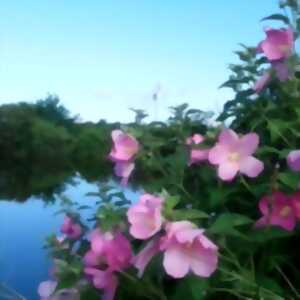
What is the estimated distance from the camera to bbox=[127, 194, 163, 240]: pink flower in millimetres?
583

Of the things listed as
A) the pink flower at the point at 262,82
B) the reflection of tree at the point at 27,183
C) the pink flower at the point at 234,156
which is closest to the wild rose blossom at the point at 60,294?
the pink flower at the point at 234,156

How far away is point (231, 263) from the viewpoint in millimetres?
648

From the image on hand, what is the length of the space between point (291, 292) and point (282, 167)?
0.57 feet

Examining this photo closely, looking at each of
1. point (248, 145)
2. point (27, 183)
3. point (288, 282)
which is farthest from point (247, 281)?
point (27, 183)

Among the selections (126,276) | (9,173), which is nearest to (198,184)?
(126,276)

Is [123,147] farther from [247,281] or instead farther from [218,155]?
[247,281]

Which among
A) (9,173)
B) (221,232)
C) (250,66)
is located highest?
(250,66)

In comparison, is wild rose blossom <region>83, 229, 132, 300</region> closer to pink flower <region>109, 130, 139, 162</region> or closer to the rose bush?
the rose bush

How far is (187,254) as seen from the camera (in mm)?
565

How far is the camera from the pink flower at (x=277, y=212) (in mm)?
663

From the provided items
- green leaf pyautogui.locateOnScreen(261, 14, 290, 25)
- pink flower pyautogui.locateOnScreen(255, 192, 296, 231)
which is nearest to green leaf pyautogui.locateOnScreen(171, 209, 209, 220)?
pink flower pyautogui.locateOnScreen(255, 192, 296, 231)

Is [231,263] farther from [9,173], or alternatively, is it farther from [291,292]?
[9,173]

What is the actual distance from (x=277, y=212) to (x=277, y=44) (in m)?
0.26

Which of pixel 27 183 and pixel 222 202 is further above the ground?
pixel 222 202
